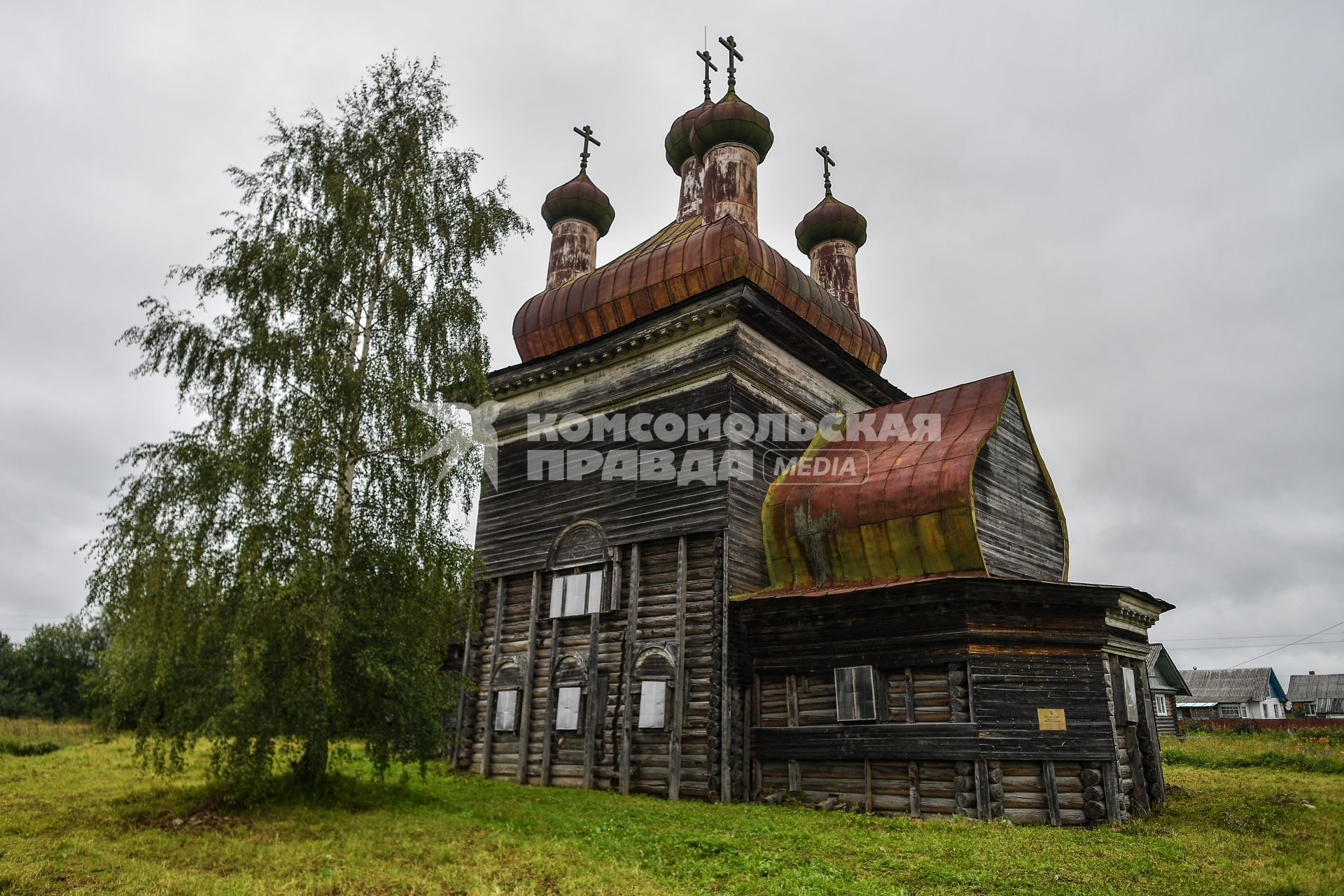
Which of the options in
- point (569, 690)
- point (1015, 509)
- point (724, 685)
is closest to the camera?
point (724, 685)

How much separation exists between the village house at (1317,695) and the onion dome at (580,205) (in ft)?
196

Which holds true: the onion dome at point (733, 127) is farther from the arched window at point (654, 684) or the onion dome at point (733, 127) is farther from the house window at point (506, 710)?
the house window at point (506, 710)

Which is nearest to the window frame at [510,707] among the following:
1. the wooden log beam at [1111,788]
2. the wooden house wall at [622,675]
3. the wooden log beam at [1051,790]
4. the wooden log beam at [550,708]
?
the wooden house wall at [622,675]

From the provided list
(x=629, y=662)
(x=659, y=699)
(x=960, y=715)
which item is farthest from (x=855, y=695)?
(x=629, y=662)

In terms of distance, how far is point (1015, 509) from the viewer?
15.5 metres

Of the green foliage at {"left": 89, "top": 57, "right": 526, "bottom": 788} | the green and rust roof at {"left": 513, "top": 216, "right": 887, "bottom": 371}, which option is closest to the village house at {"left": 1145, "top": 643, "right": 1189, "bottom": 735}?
the green and rust roof at {"left": 513, "top": 216, "right": 887, "bottom": 371}

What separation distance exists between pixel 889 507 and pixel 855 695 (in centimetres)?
319

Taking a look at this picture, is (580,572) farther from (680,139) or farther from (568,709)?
(680,139)

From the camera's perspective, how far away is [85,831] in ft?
31.8

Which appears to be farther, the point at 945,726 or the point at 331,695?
the point at 945,726

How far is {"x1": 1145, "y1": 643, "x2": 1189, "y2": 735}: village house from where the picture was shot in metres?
34.2

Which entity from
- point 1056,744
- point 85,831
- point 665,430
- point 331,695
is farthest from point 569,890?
point 665,430

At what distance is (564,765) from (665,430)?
6.88m

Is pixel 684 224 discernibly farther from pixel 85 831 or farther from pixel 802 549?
pixel 85 831
